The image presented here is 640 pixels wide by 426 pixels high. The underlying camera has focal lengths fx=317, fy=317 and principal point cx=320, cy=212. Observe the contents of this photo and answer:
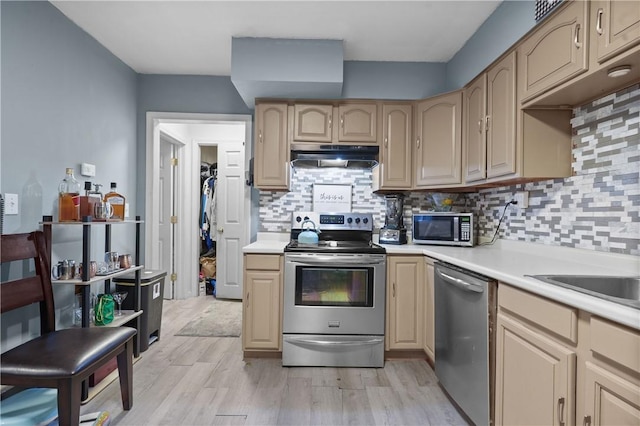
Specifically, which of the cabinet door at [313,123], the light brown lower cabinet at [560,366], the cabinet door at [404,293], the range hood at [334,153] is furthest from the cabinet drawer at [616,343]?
A: the cabinet door at [313,123]

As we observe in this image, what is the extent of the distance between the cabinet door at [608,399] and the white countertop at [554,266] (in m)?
0.18

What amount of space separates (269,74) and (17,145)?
1637 mm

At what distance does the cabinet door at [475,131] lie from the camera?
212 centimetres

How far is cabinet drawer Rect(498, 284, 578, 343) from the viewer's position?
1.04m

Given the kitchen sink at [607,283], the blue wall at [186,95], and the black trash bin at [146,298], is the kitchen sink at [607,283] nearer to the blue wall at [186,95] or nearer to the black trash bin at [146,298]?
the black trash bin at [146,298]

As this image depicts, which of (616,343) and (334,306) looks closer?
(616,343)

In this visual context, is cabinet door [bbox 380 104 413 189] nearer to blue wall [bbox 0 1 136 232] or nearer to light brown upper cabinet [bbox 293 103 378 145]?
light brown upper cabinet [bbox 293 103 378 145]

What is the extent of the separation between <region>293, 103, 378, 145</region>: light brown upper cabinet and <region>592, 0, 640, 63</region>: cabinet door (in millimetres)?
1645

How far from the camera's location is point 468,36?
8.13ft

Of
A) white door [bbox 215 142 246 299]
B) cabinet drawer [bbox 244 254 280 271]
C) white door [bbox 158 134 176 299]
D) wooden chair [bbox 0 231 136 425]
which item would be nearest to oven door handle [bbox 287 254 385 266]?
cabinet drawer [bbox 244 254 280 271]

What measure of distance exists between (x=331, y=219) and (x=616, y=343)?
2.17m

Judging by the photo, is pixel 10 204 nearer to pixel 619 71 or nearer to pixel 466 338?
pixel 466 338

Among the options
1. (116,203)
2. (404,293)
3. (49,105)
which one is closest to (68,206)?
(116,203)

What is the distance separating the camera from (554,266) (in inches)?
61.7
